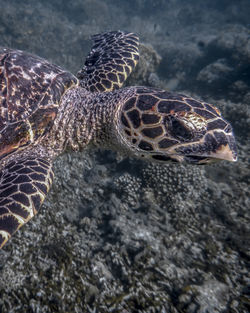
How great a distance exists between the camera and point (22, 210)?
1.56 meters

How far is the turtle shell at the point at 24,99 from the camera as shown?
6.57 ft

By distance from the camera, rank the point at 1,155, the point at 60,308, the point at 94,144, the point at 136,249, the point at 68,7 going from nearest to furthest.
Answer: the point at 60,308 < the point at 1,155 < the point at 136,249 < the point at 94,144 < the point at 68,7

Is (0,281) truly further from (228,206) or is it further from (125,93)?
(228,206)

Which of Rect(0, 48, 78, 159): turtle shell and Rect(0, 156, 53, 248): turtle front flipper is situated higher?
Rect(0, 48, 78, 159): turtle shell

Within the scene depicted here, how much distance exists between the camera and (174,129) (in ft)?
6.04

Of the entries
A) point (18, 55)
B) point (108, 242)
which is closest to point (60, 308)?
point (108, 242)

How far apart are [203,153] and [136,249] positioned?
1236 mm

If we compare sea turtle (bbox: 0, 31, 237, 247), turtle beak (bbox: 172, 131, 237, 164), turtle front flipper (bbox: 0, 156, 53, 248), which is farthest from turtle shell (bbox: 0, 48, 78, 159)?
turtle beak (bbox: 172, 131, 237, 164)

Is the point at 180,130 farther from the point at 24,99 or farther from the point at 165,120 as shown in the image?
the point at 24,99

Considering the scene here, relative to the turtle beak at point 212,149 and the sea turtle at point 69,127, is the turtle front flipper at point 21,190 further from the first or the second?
the turtle beak at point 212,149

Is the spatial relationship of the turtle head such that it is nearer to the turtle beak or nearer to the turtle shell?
the turtle beak

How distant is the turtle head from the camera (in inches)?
68.0

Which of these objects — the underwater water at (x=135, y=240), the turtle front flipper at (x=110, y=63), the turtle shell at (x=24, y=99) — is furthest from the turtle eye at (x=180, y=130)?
the turtle front flipper at (x=110, y=63)

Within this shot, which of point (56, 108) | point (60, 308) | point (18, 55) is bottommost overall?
point (60, 308)
